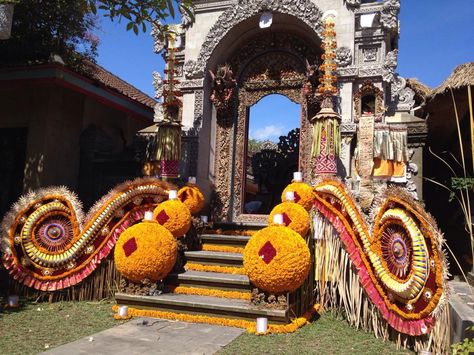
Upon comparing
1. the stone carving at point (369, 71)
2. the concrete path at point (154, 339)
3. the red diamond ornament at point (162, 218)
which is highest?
the stone carving at point (369, 71)

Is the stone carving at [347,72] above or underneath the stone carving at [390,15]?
underneath

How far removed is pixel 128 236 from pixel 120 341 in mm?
1582

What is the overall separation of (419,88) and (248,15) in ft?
12.9

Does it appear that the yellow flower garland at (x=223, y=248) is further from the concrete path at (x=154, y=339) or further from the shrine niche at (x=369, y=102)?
the shrine niche at (x=369, y=102)

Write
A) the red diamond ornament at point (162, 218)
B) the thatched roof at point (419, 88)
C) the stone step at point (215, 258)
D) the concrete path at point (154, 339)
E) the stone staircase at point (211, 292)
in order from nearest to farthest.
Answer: the concrete path at point (154, 339) → the stone staircase at point (211, 292) → the red diamond ornament at point (162, 218) → the stone step at point (215, 258) → the thatched roof at point (419, 88)

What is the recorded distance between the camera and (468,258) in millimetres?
6887

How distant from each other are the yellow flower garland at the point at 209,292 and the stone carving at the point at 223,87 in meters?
4.34

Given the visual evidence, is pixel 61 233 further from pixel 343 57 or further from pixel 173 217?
pixel 343 57

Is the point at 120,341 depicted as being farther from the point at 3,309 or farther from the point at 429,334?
the point at 429,334

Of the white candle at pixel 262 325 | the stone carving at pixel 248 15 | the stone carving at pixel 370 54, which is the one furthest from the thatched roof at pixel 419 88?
the white candle at pixel 262 325

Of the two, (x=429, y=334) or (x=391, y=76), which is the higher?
(x=391, y=76)

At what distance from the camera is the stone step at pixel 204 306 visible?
15.5 feet

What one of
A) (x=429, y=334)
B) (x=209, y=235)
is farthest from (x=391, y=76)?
(x=429, y=334)

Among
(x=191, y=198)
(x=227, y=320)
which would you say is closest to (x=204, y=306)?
(x=227, y=320)
